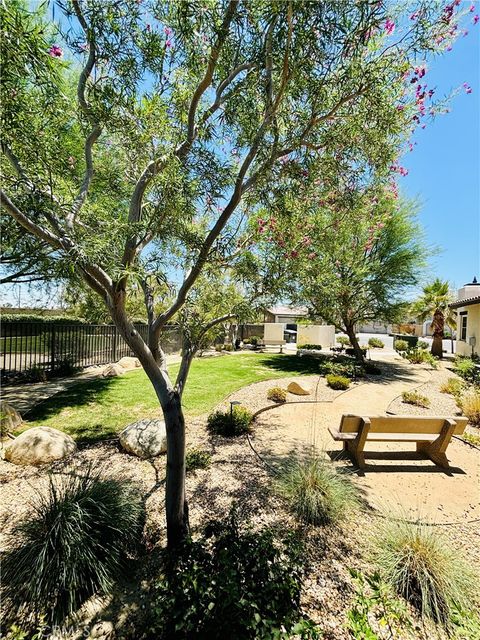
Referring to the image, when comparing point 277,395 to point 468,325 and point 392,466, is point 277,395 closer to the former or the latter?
point 392,466

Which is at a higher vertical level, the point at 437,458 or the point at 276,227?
the point at 276,227

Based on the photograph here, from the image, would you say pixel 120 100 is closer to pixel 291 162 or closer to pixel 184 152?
pixel 184 152

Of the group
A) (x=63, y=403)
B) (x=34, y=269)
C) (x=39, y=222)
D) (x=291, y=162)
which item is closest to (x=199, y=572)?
(x=39, y=222)

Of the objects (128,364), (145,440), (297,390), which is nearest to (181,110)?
(145,440)

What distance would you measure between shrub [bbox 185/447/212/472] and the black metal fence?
15.8 feet

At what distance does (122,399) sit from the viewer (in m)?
7.96

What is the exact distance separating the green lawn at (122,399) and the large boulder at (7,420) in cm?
19

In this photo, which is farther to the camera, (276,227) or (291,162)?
(276,227)

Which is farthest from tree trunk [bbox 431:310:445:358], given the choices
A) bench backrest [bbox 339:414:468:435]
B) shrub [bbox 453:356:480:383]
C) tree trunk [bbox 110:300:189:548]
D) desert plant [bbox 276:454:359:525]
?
tree trunk [bbox 110:300:189:548]

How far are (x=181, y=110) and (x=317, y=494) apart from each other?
14.8ft

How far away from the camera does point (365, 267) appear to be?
41.7 feet

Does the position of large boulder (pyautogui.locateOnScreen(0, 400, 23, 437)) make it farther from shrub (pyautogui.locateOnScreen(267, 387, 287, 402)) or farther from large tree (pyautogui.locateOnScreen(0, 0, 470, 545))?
shrub (pyautogui.locateOnScreen(267, 387, 287, 402))

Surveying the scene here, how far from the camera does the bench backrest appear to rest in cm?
477

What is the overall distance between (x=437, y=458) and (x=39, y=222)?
6.38 m
